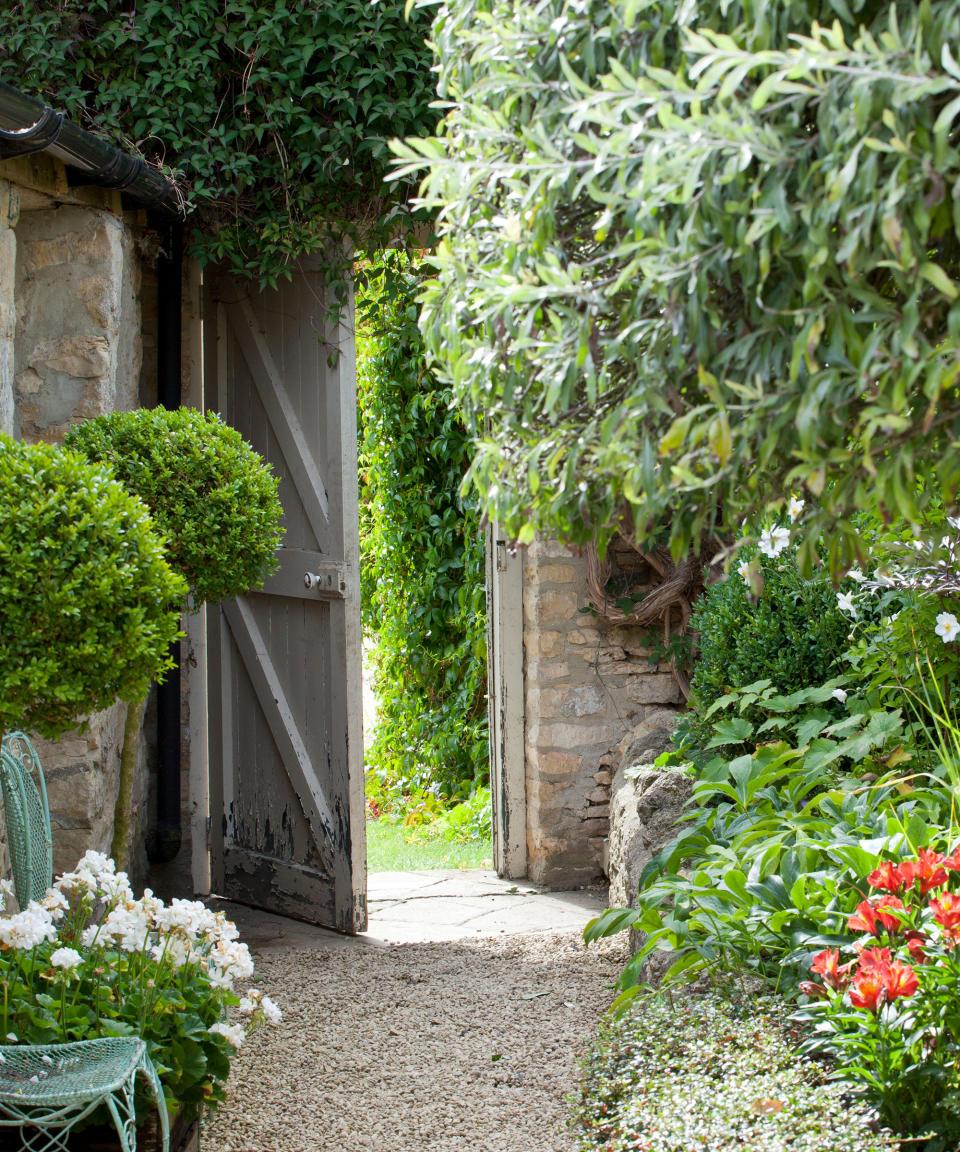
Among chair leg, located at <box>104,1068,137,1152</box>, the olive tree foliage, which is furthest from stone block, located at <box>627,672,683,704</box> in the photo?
the olive tree foliage

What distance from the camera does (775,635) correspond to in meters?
3.52

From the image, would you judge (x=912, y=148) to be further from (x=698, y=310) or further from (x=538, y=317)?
(x=538, y=317)

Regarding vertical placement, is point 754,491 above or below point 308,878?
above

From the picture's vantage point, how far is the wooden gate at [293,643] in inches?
168

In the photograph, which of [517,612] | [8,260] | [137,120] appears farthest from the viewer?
[517,612]

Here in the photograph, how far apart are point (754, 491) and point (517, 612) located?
3.66 meters

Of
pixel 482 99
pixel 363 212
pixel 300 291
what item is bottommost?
pixel 482 99

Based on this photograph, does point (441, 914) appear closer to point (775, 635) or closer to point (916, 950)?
point (775, 635)

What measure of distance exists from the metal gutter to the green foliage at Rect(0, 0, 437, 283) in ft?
0.76

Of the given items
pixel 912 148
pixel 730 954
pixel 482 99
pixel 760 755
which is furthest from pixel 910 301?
pixel 760 755

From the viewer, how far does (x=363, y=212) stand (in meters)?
4.25

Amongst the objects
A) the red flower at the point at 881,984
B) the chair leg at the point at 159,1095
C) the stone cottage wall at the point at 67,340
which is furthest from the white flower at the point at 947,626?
the stone cottage wall at the point at 67,340

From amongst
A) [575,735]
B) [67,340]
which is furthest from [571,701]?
[67,340]

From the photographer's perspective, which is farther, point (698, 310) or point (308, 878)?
point (308, 878)
